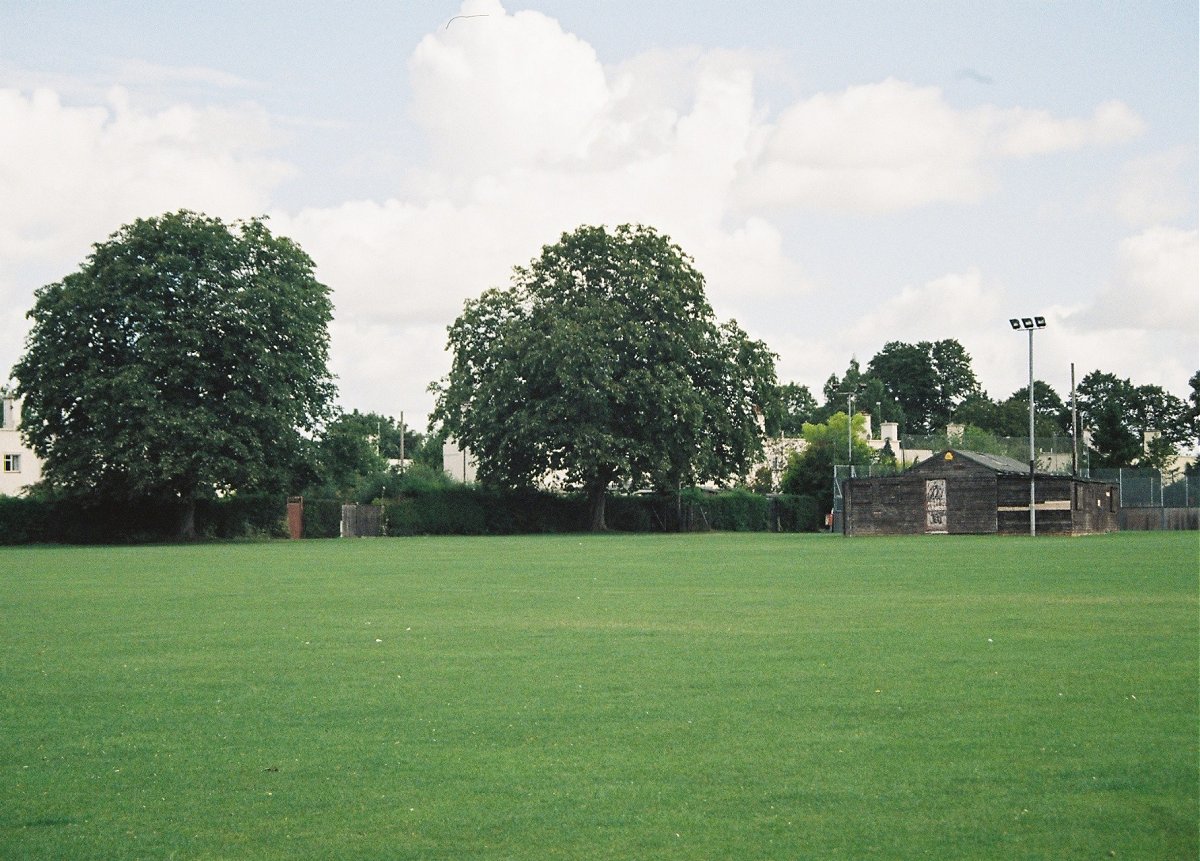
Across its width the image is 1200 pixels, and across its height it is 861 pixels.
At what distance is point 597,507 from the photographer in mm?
74000

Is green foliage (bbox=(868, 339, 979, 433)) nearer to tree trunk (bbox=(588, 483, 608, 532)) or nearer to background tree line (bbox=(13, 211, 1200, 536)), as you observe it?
background tree line (bbox=(13, 211, 1200, 536))

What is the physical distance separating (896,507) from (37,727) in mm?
53841

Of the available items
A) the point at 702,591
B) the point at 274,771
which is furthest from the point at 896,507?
the point at 274,771

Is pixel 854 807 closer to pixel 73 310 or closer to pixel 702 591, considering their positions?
pixel 702 591

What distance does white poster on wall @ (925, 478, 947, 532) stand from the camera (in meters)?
60.3

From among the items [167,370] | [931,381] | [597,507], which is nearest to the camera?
[167,370]

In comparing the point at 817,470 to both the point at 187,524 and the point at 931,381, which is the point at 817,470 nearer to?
the point at 187,524

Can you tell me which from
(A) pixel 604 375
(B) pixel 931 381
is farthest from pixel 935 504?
(B) pixel 931 381

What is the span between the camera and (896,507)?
6122 cm

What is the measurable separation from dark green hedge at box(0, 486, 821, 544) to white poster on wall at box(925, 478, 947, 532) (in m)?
18.9

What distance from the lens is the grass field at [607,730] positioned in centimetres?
717

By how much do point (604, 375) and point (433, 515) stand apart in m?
12.6

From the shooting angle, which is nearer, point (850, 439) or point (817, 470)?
point (817, 470)

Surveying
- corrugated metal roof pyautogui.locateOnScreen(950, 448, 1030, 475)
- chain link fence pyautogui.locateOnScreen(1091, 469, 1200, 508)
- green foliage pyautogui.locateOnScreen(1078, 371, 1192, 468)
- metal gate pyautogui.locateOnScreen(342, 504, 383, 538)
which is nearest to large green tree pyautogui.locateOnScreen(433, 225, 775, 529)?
metal gate pyautogui.locateOnScreen(342, 504, 383, 538)
